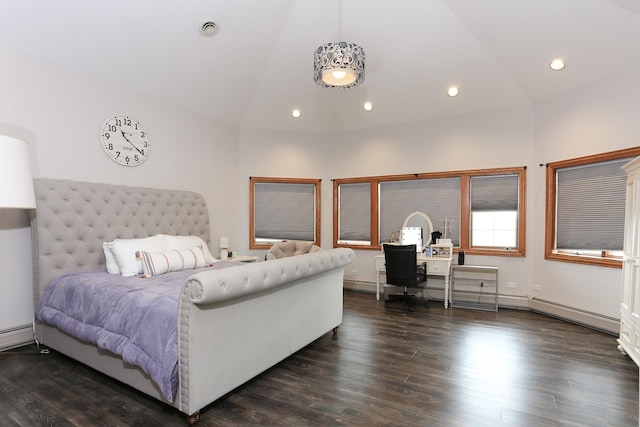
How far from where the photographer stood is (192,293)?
6.75 ft

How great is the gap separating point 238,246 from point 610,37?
551 cm

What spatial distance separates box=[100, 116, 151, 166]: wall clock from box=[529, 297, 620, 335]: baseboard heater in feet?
18.3

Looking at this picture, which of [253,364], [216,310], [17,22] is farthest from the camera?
[17,22]

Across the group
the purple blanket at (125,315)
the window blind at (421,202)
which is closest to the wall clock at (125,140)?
the purple blanket at (125,315)

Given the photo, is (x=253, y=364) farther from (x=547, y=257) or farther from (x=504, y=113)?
(x=504, y=113)

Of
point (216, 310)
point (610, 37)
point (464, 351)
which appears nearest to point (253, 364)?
point (216, 310)

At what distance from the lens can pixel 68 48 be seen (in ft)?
11.5

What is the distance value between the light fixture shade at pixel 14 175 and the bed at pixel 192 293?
65cm

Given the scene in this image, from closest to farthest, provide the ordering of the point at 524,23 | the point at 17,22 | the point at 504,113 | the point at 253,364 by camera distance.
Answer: the point at 253,364 → the point at 17,22 → the point at 524,23 → the point at 504,113

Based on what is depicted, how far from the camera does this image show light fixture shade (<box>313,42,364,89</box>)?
304cm

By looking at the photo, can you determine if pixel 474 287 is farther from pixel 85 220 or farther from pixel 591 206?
pixel 85 220

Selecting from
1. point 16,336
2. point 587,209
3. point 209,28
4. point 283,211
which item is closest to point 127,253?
point 16,336

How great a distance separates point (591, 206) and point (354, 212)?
3427 mm

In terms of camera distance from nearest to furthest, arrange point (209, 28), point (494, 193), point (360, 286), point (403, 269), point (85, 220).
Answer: point (85, 220)
point (209, 28)
point (403, 269)
point (494, 193)
point (360, 286)
